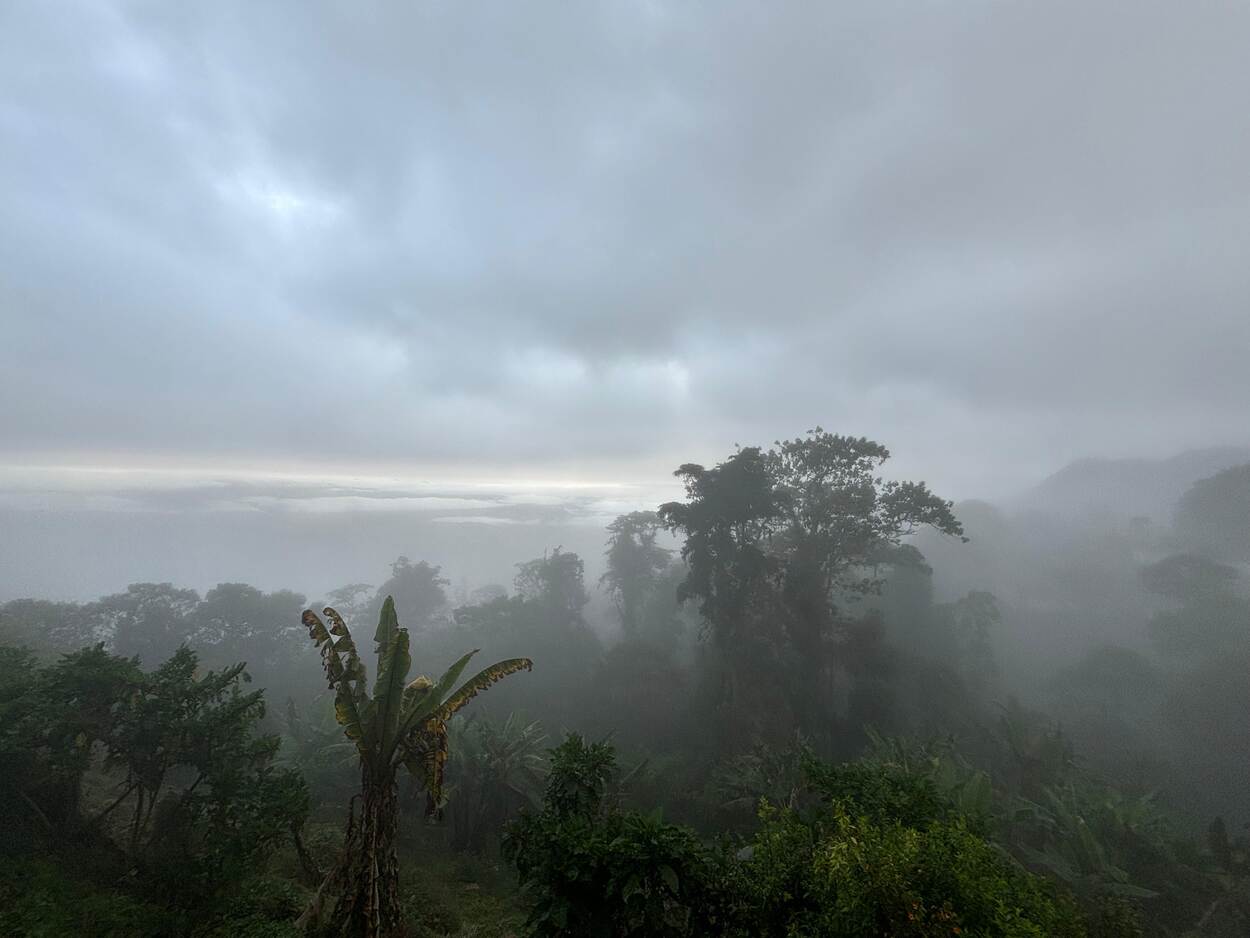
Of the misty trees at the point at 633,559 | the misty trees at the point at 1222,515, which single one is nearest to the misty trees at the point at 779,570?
the misty trees at the point at 633,559

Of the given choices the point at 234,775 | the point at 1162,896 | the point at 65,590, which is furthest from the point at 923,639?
the point at 65,590

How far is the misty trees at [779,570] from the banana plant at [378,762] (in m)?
18.0

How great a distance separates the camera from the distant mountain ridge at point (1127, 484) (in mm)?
102044

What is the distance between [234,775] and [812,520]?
84.9 ft

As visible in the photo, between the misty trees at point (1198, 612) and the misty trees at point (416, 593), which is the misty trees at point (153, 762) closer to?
the misty trees at point (416, 593)

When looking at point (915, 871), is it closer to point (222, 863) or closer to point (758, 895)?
point (758, 895)

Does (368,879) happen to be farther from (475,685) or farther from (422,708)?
(475,685)

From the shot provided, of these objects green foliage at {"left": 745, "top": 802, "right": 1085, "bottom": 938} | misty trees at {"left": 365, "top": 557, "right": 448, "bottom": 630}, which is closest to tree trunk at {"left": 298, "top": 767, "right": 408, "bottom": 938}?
green foliage at {"left": 745, "top": 802, "right": 1085, "bottom": 938}

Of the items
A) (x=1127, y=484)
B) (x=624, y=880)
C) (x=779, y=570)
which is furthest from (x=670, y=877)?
(x=1127, y=484)

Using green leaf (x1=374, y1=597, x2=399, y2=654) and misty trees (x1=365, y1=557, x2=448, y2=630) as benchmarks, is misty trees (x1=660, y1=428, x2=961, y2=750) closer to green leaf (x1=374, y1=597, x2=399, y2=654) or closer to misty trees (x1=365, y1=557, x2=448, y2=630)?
green leaf (x1=374, y1=597, x2=399, y2=654)

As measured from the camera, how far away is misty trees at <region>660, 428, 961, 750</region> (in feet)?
85.8

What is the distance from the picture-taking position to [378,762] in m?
9.62

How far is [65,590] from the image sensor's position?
17625cm

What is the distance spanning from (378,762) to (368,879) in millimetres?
1924
